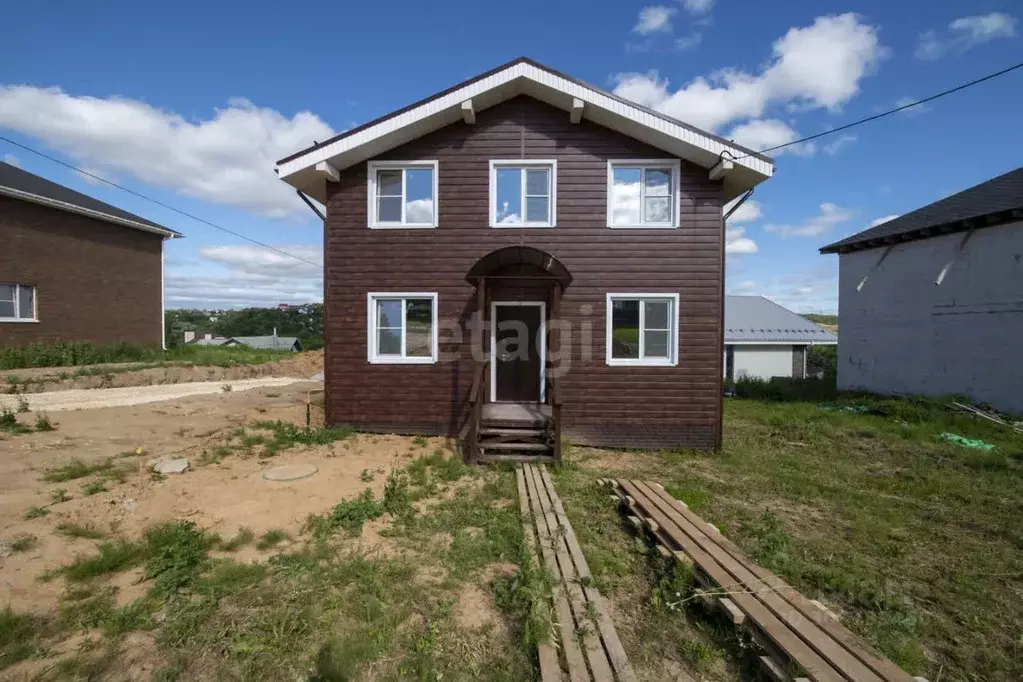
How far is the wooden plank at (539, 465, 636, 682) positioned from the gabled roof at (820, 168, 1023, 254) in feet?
45.4

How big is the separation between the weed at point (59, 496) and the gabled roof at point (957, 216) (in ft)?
60.9

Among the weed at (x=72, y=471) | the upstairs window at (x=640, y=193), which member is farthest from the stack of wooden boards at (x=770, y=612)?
the weed at (x=72, y=471)

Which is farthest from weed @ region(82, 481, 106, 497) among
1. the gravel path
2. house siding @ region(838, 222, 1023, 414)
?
house siding @ region(838, 222, 1023, 414)

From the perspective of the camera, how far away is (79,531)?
437 cm

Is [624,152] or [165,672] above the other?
[624,152]

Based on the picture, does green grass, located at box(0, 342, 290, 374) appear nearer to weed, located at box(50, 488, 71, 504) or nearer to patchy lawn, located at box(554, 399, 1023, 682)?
weed, located at box(50, 488, 71, 504)

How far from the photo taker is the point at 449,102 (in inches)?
326

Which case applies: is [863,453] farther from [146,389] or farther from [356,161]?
[146,389]

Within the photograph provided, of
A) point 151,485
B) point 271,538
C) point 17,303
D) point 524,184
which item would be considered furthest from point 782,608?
point 17,303

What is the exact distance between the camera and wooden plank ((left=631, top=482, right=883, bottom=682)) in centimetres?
275

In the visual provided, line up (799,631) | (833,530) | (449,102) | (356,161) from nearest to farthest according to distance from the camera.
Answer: (799,631) < (833,530) < (449,102) < (356,161)

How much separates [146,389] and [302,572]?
41.5 feet

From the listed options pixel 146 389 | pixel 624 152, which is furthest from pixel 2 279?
pixel 624 152

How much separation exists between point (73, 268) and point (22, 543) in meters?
17.3
